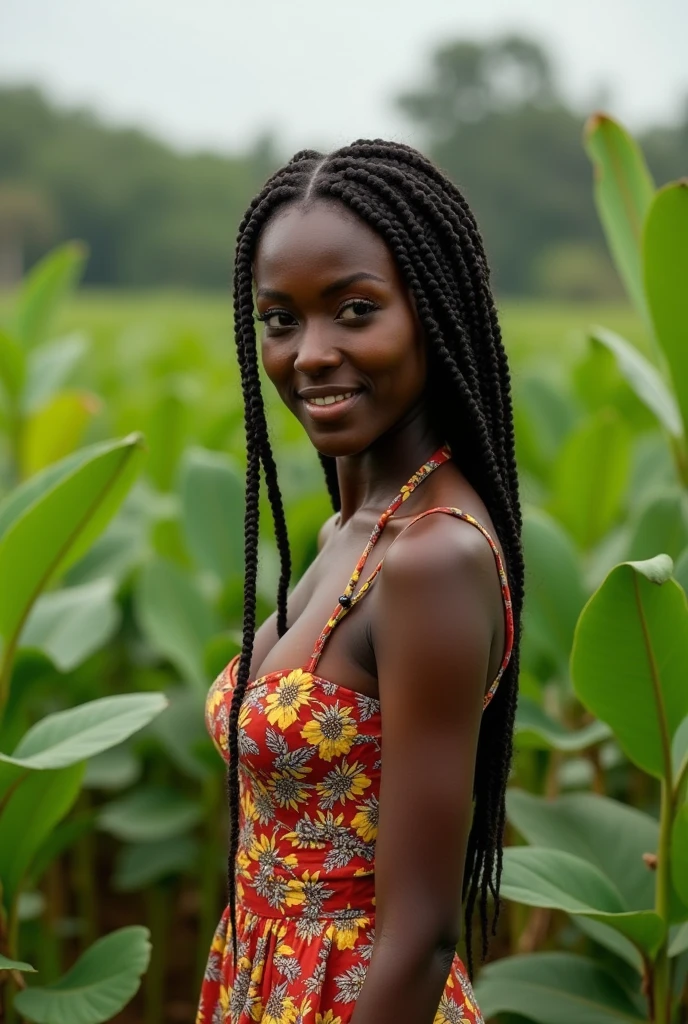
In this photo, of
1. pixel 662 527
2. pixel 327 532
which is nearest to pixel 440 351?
pixel 327 532

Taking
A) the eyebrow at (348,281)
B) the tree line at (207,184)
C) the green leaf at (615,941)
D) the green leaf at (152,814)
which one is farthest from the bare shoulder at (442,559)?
the tree line at (207,184)

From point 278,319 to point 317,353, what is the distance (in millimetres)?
86

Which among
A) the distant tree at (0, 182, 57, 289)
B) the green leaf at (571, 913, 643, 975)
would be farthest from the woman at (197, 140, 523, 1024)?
the distant tree at (0, 182, 57, 289)

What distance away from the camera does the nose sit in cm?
123

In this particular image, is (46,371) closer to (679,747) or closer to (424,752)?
(679,747)

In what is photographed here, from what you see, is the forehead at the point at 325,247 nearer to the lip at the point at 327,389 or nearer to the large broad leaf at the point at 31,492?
the lip at the point at 327,389

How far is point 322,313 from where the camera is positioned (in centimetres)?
125

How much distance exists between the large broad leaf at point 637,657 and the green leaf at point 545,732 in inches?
12.2

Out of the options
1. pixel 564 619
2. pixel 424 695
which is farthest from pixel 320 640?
pixel 564 619

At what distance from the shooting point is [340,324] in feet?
4.06

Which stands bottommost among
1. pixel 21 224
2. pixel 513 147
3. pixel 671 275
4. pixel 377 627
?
pixel 377 627

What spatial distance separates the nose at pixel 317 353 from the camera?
1.23 meters

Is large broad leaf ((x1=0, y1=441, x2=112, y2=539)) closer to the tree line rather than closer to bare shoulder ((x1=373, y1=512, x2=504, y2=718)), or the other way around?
bare shoulder ((x1=373, y1=512, x2=504, y2=718))

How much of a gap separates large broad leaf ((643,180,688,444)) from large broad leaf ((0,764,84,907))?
1.00 metres
